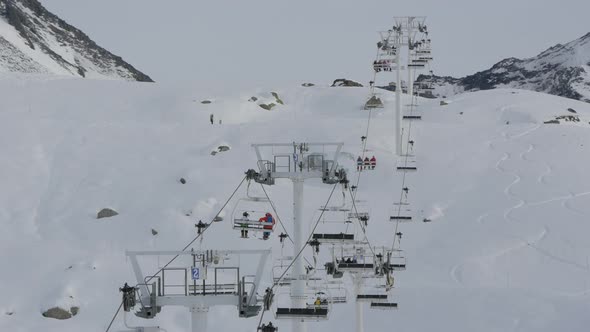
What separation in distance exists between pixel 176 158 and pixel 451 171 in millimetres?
17557

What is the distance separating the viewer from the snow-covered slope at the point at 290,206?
104ft

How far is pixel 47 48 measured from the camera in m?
153

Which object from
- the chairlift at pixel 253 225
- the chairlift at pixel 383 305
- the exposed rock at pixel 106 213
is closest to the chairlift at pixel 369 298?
the chairlift at pixel 383 305

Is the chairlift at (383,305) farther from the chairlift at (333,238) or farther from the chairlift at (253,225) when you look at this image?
the chairlift at (253,225)

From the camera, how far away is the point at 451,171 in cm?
4738

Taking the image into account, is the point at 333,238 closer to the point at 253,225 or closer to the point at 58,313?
the point at 253,225

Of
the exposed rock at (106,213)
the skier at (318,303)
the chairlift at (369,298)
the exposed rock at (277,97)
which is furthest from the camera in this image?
the exposed rock at (277,97)

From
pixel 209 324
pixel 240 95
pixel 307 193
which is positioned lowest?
pixel 209 324

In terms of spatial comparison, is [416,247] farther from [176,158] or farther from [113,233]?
[176,158]

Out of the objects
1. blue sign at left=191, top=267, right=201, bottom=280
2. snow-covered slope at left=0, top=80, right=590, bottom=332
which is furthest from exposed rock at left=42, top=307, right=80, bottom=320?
blue sign at left=191, top=267, right=201, bottom=280

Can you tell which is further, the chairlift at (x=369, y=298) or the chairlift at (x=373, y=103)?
the chairlift at (x=373, y=103)

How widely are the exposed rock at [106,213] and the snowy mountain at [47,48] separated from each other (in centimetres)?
8084

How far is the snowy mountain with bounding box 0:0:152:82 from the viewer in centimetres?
12569

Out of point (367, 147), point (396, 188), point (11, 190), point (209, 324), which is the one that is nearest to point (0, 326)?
point (209, 324)
